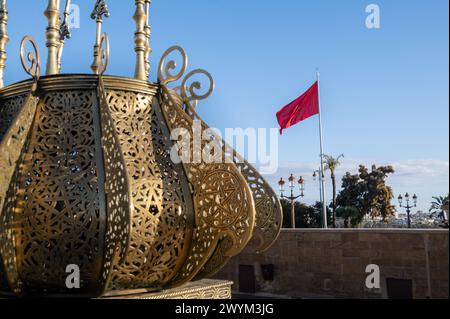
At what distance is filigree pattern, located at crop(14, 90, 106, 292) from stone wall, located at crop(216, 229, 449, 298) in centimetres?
687

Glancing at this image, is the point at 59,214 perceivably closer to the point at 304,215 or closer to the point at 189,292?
the point at 189,292

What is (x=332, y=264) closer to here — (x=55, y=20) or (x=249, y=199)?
(x=249, y=199)

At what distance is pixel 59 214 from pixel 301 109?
12876 millimetres

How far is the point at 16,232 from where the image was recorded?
3531 mm

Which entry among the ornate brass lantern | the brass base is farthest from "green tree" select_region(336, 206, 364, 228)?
the ornate brass lantern

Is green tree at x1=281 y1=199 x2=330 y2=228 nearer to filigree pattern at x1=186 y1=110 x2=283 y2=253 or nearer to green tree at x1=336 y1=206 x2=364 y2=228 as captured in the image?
green tree at x1=336 y1=206 x2=364 y2=228

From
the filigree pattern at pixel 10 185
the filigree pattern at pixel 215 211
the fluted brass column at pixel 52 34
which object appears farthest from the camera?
the fluted brass column at pixel 52 34

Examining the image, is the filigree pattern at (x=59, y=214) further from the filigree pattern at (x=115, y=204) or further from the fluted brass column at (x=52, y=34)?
the fluted brass column at (x=52, y=34)

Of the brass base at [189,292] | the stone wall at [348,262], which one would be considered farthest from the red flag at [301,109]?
the brass base at [189,292]

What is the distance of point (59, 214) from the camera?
354 centimetres

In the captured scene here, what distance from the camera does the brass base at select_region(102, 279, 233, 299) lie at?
3729 mm

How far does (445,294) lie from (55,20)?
781 centimetres

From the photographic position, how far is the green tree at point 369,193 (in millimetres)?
32438

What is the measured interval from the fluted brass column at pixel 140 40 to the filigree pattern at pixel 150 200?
1.53 ft
